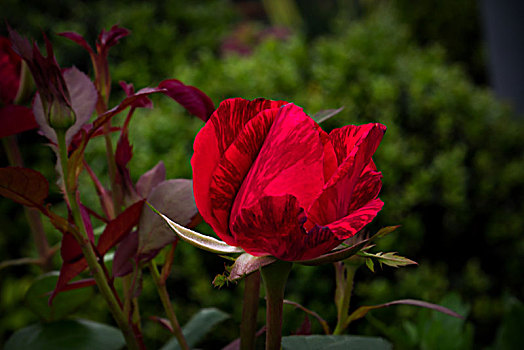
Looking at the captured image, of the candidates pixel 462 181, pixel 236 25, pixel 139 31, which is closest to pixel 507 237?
pixel 462 181

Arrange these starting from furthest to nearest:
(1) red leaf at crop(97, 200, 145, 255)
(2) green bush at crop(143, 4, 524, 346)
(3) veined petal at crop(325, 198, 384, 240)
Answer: (2) green bush at crop(143, 4, 524, 346), (1) red leaf at crop(97, 200, 145, 255), (3) veined petal at crop(325, 198, 384, 240)

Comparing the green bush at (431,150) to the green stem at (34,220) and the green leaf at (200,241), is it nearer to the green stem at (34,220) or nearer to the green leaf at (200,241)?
the green stem at (34,220)

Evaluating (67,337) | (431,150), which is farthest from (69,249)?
(431,150)

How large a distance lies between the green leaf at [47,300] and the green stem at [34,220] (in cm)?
7

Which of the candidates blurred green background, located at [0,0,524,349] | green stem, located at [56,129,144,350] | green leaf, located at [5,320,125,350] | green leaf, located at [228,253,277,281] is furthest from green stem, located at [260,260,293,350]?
blurred green background, located at [0,0,524,349]

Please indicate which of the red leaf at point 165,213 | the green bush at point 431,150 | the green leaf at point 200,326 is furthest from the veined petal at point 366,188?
the green bush at point 431,150

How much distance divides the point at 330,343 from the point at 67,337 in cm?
25

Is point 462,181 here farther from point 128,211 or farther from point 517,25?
point 517,25

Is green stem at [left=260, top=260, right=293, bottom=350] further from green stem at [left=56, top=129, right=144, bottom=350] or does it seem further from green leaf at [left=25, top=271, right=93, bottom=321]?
green leaf at [left=25, top=271, right=93, bottom=321]

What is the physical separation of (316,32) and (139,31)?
1003mm

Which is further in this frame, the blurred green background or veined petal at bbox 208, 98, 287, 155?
the blurred green background

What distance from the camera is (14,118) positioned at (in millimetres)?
351

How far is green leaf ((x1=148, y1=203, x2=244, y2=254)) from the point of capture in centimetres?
23


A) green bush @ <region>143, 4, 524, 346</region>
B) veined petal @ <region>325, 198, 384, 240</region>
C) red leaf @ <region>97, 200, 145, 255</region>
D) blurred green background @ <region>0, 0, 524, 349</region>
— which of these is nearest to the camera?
veined petal @ <region>325, 198, 384, 240</region>
